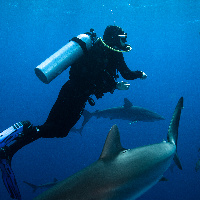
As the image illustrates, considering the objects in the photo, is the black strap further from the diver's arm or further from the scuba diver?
the diver's arm

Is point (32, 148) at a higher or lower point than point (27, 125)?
lower

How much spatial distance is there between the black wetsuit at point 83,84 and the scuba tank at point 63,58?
223 millimetres

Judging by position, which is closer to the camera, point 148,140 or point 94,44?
point 94,44

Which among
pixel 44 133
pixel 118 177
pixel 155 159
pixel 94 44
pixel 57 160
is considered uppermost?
pixel 94 44

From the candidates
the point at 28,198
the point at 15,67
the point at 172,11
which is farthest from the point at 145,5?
the point at 15,67

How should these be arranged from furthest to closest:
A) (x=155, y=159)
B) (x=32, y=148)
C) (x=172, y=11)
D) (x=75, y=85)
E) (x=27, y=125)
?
(x=172, y=11)
(x=32, y=148)
(x=75, y=85)
(x=27, y=125)
(x=155, y=159)

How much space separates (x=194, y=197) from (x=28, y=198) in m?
15.9

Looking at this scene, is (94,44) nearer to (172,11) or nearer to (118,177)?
(118,177)

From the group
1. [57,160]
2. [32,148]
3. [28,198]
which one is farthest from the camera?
[32,148]

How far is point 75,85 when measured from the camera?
5262 mm

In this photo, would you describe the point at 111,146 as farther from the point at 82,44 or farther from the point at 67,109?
the point at 82,44

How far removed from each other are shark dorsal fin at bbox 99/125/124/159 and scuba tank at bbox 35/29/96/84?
1.87 meters

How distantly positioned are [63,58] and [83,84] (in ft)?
2.78

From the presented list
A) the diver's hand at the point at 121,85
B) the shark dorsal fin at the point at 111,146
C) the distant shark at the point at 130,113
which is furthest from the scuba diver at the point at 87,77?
the distant shark at the point at 130,113
